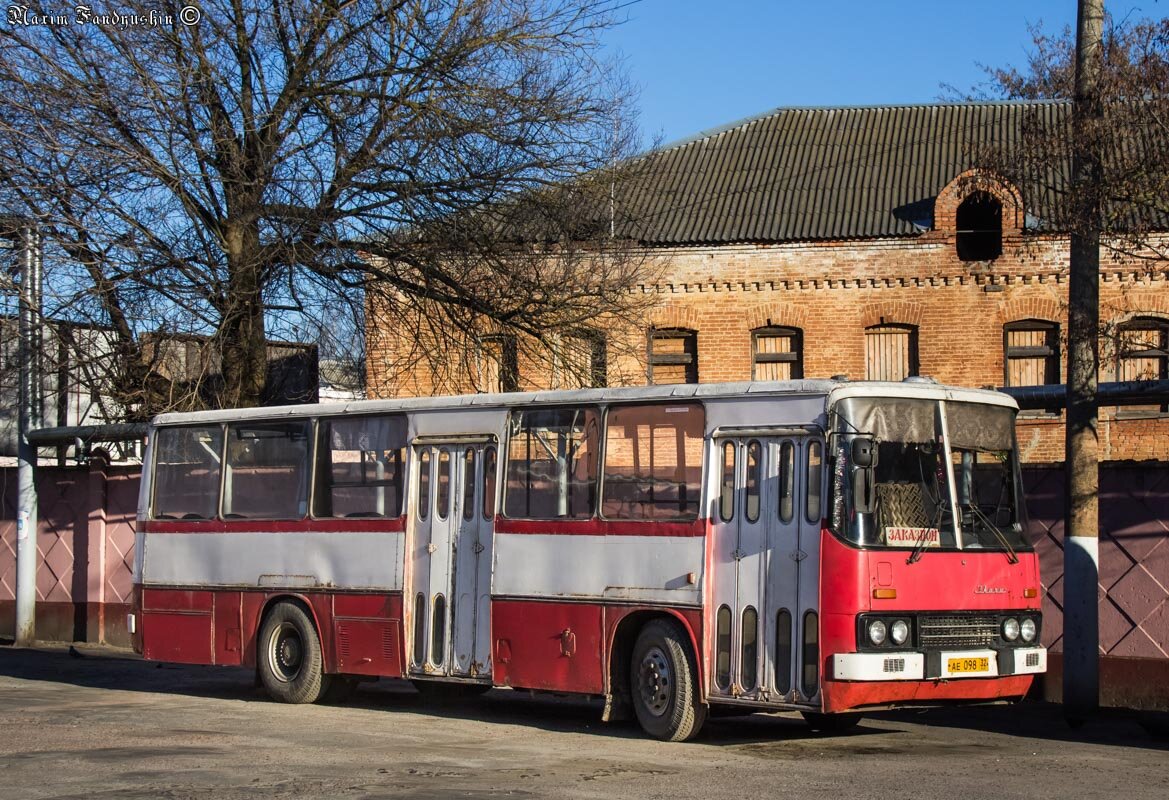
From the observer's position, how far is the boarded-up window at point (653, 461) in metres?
13.0

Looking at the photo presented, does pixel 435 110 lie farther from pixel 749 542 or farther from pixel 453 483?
pixel 749 542

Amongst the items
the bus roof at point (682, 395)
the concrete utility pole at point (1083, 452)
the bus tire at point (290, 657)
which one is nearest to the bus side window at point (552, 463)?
the bus roof at point (682, 395)

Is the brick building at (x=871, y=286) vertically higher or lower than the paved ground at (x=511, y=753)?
higher

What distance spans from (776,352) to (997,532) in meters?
18.6

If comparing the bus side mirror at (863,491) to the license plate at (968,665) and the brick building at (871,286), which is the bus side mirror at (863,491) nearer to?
the license plate at (968,665)

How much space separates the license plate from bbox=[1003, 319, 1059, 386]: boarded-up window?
1842cm

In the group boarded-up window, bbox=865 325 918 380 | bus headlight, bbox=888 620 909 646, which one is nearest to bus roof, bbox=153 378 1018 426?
bus headlight, bbox=888 620 909 646

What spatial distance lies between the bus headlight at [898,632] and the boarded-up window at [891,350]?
742 inches

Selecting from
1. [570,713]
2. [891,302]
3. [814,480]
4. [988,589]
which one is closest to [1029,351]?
[891,302]

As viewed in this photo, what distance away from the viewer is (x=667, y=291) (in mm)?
31203

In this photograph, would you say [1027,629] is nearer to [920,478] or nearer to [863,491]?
[920,478]

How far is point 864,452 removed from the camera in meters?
11.9

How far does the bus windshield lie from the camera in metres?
12.0

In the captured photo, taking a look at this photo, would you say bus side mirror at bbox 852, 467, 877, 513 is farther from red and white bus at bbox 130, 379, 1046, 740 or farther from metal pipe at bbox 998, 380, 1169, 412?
metal pipe at bbox 998, 380, 1169, 412
